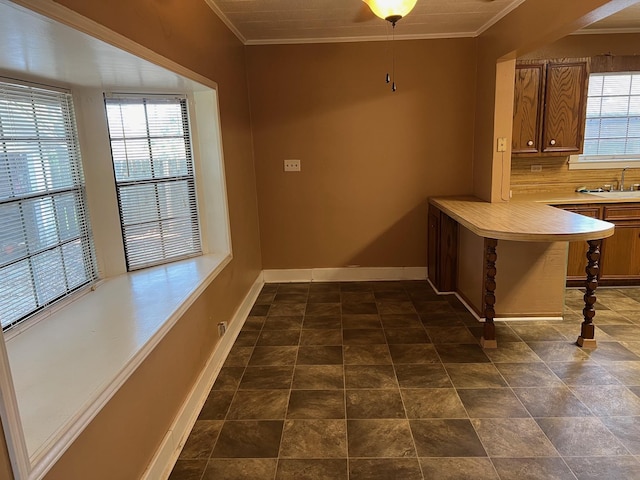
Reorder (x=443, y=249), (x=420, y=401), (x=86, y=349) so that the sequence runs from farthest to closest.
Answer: (x=443, y=249) → (x=420, y=401) → (x=86, y=349)

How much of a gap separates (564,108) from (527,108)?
0.35m

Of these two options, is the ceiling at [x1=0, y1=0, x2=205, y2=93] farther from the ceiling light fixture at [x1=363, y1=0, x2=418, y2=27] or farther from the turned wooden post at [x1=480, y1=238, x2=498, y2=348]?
the turned wooden post at [x1=480, y1=238, x2=498, y2=348]

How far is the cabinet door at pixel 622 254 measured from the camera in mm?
3996

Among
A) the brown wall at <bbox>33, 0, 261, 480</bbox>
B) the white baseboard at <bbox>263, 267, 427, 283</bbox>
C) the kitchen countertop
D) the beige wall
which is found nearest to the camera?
the beige wall

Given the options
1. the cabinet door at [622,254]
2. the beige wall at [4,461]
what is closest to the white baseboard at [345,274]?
the cabinet door at [622,254]

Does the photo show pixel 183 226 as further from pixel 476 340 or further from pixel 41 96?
pixel 476 340

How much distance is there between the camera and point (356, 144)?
441 cm

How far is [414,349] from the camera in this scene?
3.10 metres

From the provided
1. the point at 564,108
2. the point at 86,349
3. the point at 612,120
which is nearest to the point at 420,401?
the point at 86,349

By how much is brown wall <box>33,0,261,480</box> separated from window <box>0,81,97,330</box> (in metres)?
0.62

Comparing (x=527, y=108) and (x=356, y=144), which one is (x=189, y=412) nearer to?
(x=356, y=144)

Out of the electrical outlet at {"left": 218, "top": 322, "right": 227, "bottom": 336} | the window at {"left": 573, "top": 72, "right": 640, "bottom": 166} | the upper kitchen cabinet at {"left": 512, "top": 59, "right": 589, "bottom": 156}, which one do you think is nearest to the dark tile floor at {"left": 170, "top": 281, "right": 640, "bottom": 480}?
the electrical outlet at {"left": 218, "top": 322, "right": 227, "bottom": 336}

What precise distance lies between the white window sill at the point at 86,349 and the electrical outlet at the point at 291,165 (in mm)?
2074

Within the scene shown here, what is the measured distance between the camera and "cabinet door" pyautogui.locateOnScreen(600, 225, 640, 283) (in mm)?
3996
